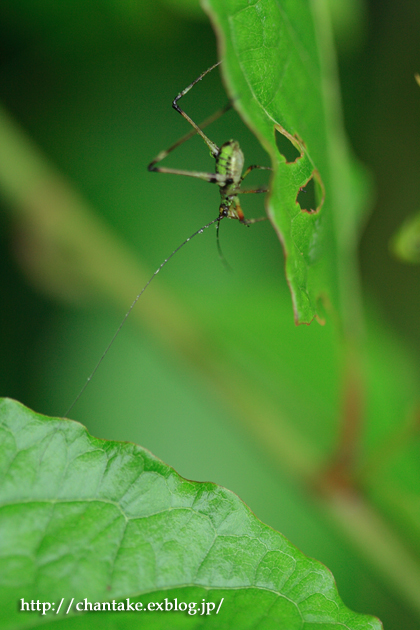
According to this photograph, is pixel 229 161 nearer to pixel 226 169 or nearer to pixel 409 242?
pixel 226 169

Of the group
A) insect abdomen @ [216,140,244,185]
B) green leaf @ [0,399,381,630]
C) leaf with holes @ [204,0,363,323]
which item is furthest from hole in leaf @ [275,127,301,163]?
green leaf @ [0,399,381,630]

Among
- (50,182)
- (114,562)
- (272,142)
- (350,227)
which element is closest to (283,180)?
(272,142)

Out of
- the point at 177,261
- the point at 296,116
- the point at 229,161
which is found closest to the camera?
the point at 296,116

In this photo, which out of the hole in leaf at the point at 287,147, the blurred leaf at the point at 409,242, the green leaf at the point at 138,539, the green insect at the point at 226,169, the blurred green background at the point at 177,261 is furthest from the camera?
the blurred green background at the point at 177,261

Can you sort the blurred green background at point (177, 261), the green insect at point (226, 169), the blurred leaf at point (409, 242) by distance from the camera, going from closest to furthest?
the blurred leaf at point (409, 242) < the green insect at point (226, 169) < the blurred green background at point (177, 261)

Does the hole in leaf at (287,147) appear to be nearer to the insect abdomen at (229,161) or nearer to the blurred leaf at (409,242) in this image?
the blurred leaf at (409,242)

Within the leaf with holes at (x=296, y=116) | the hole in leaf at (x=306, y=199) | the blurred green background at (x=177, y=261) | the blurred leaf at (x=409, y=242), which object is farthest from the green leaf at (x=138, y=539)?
the blurred green background at (x=177, y=261)

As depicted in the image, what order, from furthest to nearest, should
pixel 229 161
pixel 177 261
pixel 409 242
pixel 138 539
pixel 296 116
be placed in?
pixel 177 261, pixel 229 161, pixel 409 242, pixel 296 116, pixel 138 539

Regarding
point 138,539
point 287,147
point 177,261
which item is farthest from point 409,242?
point 177,261

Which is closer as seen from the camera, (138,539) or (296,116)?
(138,539)
